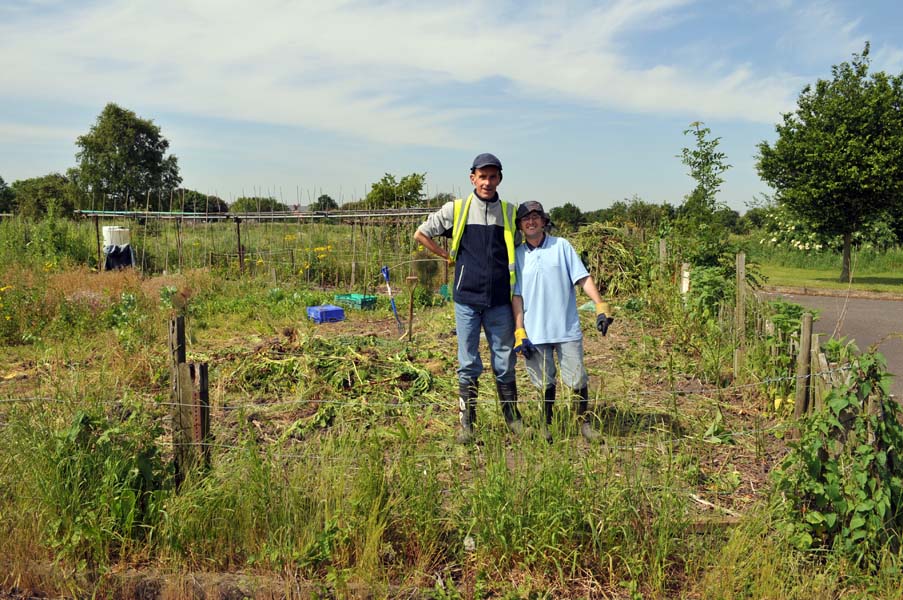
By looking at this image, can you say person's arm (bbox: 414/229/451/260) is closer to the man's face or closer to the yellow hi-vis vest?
the yellow hi-vis vest

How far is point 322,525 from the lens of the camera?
3436mm

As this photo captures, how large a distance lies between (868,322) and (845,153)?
361 inches

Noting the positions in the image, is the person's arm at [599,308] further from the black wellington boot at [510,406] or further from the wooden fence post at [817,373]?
the wooden fence post at [817,373]

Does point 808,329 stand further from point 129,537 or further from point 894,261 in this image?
point 894,261

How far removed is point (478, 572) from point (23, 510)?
222 cm

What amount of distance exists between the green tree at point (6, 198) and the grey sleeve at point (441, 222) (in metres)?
63.1

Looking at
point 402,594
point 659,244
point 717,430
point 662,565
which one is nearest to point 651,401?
point 717,430

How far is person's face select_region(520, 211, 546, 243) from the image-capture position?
493 cm

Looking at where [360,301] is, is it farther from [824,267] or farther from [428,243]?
[824,267]

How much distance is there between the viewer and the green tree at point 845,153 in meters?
19.0

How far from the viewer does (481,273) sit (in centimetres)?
477

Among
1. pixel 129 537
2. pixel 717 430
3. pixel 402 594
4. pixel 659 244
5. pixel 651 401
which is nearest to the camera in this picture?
pixel 402 594

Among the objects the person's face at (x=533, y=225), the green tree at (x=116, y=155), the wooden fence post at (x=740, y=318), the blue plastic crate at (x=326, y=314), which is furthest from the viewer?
the green tree at (x=116, y=155)

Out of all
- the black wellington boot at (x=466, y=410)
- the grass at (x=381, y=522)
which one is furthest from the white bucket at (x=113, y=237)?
the black wellington boot at (x=466, y=410)
